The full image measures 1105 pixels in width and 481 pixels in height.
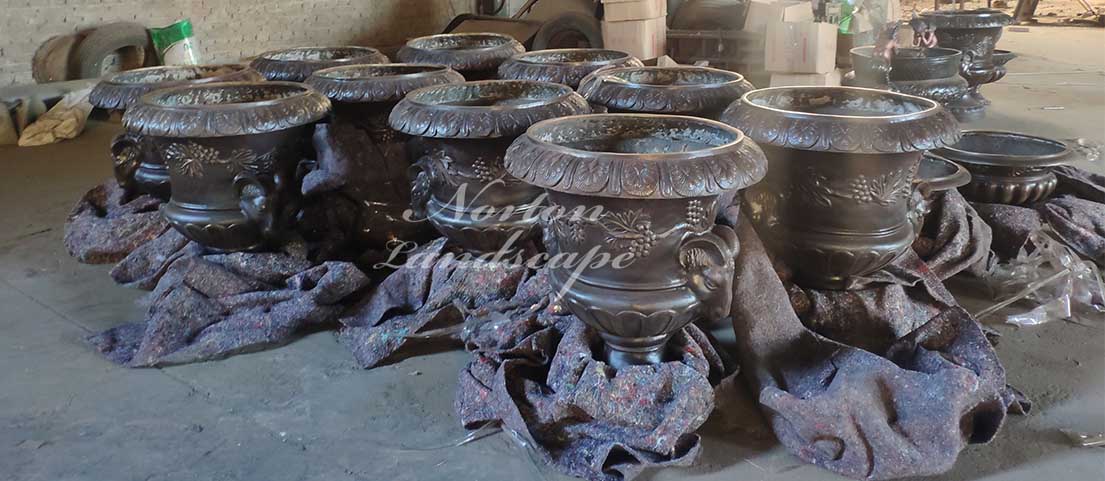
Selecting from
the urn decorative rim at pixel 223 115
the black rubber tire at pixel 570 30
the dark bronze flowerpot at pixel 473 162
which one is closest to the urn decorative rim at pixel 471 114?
the dark bronze flowerpot at pixel 473 162

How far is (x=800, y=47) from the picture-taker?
366 cm

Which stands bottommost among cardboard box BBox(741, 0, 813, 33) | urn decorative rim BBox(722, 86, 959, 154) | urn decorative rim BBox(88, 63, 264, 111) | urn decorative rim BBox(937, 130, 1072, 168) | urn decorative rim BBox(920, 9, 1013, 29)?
urn decorative rim BBox(937, 130, 1072, 168)

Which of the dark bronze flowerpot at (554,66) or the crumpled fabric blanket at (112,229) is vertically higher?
the dark bronze flowerpot at (554,66)

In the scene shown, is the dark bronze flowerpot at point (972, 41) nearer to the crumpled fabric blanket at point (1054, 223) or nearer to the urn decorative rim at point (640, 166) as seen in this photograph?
the crumpled fabric blanket at point (1054, 223)

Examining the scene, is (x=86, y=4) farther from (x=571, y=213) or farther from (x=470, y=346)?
(x=571, y=213)

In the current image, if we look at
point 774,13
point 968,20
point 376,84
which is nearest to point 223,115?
point 376,84

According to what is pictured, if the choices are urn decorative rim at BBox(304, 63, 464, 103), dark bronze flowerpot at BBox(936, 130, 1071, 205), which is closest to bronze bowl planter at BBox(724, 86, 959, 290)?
dark bronze flowerpot at BBox(936, 130, 1071, 205)

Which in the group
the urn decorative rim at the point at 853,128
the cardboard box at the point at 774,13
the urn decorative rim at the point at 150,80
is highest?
the urn decorative rim at the point at 150,80

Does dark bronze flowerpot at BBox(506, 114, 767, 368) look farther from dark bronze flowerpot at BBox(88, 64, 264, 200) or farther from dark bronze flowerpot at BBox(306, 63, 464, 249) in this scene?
dark bronze flowerpot at BBox(88, 64, 264, 200)

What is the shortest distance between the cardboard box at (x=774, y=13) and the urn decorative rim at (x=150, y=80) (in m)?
2.48

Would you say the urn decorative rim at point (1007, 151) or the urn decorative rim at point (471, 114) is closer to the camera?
the urn decorative rim at point (471, 114)

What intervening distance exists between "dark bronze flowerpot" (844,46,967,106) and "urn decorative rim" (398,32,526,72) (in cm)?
194

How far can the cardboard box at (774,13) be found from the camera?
4043mm

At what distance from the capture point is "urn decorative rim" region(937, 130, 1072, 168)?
247cm
